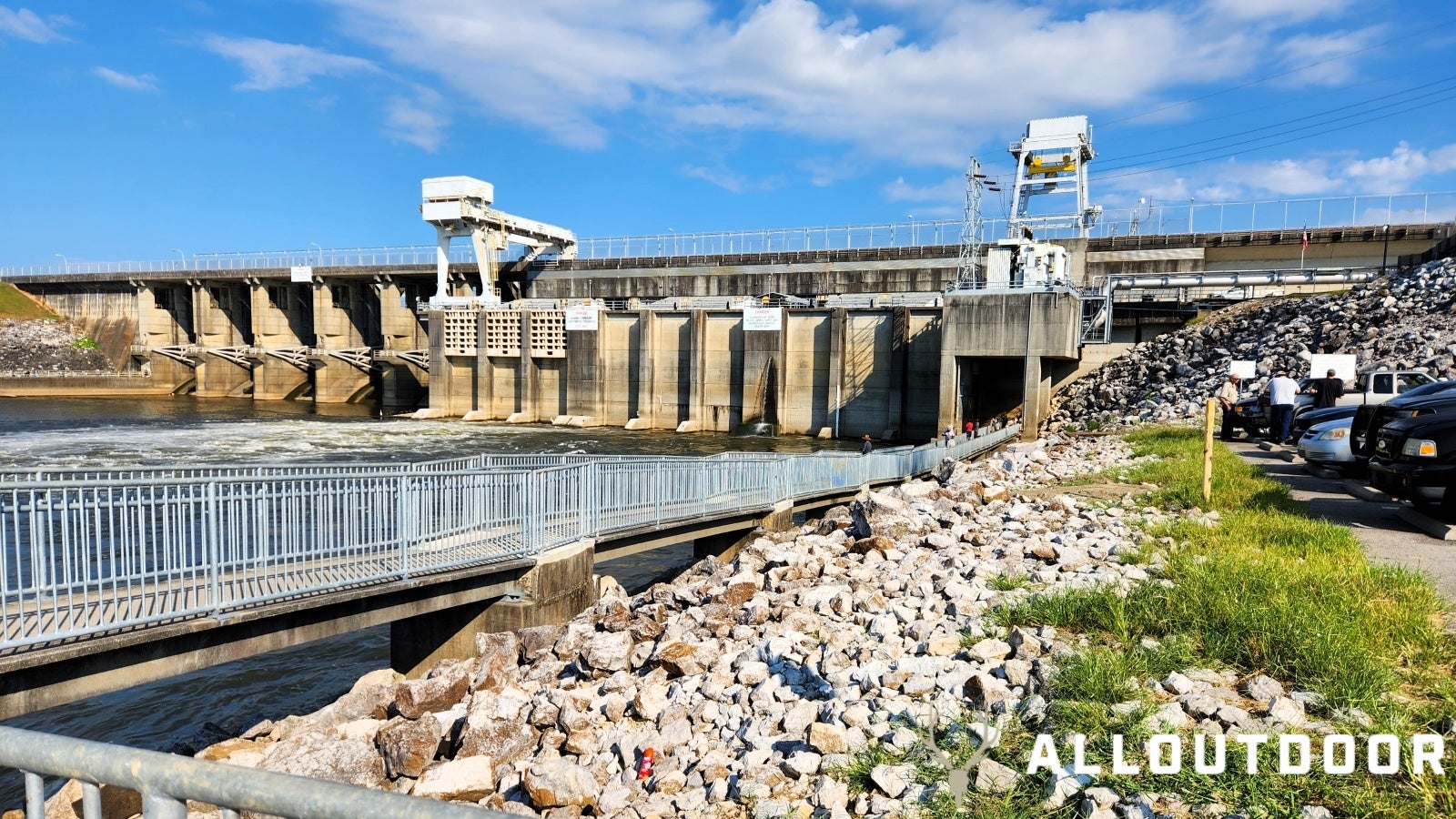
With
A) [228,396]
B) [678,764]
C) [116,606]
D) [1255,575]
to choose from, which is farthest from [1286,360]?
[228,396]

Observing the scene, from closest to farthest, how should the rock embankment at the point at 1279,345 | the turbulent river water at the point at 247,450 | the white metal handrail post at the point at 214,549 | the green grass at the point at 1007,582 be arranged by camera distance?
the white metal handrail post at the point at 214,549 < the green grass at the point at 1007,582 < the turbulent river water at the point at 247,450 < the rock embankment at the point at 1279,345

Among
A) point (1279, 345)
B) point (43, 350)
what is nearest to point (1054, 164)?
point (1279, 345)

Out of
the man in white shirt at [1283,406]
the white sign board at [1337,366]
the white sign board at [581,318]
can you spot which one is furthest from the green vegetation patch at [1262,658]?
the white sign board at [581,318]

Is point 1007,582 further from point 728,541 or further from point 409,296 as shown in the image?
point 409,296

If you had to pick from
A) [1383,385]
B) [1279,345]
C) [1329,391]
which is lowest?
[1329,391]

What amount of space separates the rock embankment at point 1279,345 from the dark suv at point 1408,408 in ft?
39.2

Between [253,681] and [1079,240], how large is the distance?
3891cm

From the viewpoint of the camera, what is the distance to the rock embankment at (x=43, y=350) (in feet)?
194

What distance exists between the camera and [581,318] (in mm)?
42875

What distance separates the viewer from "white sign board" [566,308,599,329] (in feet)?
140

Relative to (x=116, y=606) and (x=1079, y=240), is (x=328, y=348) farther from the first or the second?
(x=116, y=606)

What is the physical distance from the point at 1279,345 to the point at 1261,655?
2854cm

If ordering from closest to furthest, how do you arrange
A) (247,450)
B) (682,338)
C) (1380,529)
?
(1380,529) → (247,450) → (682,338)

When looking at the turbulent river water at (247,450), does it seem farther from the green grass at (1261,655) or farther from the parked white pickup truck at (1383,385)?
the parked white pickup truck at (1383,385)
